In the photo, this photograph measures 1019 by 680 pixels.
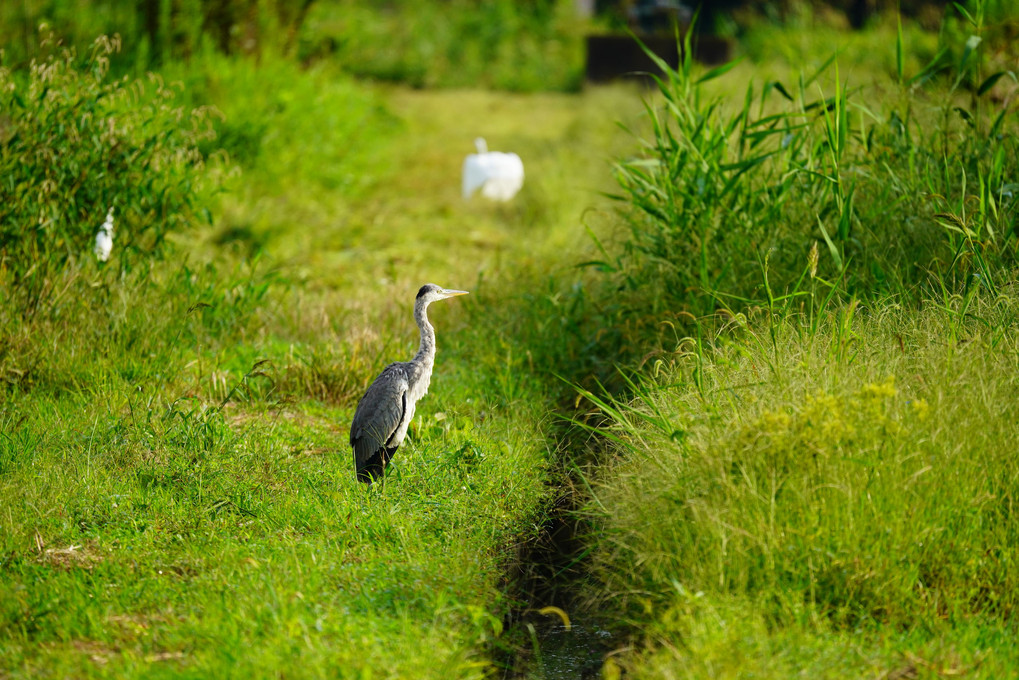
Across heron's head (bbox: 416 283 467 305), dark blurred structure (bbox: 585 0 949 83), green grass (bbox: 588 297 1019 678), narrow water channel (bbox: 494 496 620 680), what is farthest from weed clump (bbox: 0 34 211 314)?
dark blurred structure (bbox: 585 0 949 83)

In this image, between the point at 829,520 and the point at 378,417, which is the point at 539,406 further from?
the point at 829,520

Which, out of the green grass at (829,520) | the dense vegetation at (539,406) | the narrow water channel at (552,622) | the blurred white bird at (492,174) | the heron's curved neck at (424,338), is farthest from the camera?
the blurred white bird at (492,174)

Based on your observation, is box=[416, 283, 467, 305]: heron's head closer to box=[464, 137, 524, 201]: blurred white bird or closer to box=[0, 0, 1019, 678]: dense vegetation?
box=[0, 0, 1019, 678]: dense vegetation

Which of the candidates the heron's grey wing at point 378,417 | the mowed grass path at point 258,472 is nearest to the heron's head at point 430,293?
the heron's grey wing at point 378,417

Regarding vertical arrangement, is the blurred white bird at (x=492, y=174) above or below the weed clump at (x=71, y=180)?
below

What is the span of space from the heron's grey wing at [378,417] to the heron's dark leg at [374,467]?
2cm

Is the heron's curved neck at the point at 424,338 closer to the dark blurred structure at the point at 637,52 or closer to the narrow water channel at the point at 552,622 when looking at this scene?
the narrow water channel at the point at 552,622

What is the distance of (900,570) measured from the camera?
127 inches

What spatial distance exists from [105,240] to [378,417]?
2511 millimetres

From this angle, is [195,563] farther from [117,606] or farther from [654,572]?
[654,572]

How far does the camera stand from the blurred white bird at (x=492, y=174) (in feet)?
30.6

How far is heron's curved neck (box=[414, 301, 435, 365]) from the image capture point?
433 centimetres

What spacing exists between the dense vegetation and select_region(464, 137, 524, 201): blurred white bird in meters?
1.30

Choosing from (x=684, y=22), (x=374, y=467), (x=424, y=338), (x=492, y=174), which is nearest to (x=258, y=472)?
(x=374, y=467)
